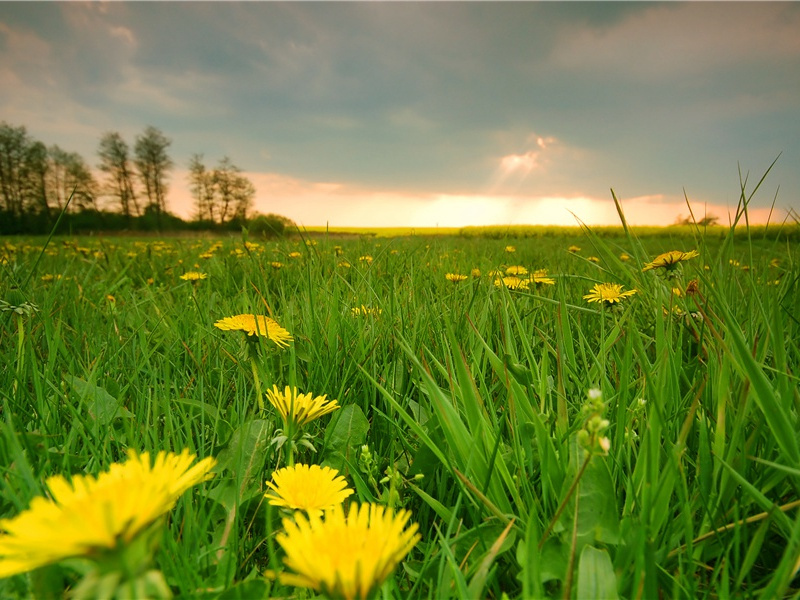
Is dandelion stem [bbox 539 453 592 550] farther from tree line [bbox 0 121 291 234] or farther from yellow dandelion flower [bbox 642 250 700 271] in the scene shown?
tree line [bbox 0 121 291 234]

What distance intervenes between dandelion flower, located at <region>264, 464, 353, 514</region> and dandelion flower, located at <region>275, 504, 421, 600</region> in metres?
0.18

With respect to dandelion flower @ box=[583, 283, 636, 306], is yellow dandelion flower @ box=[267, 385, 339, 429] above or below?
below

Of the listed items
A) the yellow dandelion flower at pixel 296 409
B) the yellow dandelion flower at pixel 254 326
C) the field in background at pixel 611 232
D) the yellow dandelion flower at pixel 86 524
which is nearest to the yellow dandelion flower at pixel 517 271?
the field in background at pixel 611 232

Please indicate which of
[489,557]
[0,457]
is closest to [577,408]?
[489,557]

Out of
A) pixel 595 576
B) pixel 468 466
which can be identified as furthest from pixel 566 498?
pixel 468 466

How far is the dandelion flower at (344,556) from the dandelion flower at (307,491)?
0.18m

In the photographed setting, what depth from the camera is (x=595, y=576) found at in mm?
584

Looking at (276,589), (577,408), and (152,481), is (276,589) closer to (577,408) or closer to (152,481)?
(152,481)

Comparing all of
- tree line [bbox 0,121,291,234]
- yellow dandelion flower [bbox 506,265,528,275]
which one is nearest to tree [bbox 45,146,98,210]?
tree line [bbox 0,121,291,234]

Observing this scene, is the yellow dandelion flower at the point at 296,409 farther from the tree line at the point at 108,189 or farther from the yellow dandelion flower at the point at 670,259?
the tree line at the point at 108,189

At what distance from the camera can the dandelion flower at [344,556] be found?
411mm

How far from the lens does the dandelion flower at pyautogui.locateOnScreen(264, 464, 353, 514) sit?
2.09ft

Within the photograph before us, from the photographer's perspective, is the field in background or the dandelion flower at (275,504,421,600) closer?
the dandelion flower at (275,504,421,600)

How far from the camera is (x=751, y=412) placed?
2.92 ft
